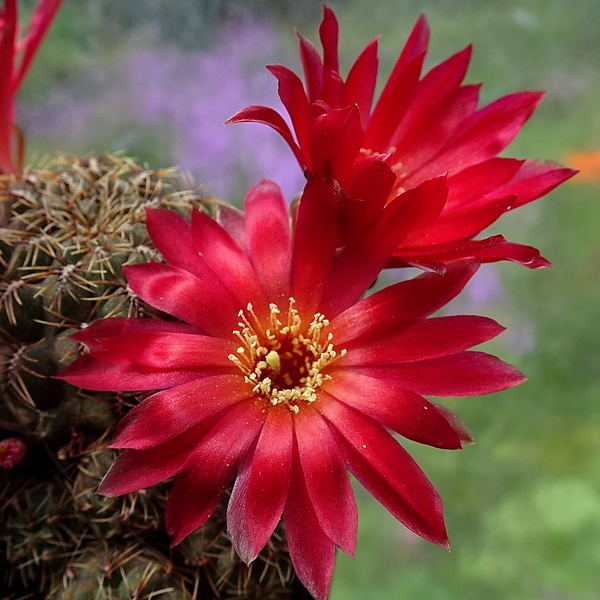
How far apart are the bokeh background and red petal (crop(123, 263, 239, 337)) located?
0.62m

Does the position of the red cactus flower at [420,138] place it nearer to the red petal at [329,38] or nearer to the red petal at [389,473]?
the red petal at [329,38]

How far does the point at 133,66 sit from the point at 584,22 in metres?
0.86

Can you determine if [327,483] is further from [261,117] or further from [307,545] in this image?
[261,117]

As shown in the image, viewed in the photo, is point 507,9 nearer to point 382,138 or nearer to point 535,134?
point 535,134

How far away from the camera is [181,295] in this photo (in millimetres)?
442

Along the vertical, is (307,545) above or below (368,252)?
below

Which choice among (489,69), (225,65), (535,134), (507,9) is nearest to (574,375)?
(535,134)

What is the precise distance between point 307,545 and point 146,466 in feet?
0.36

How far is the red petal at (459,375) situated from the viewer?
1.33 feet

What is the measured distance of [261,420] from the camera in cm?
43

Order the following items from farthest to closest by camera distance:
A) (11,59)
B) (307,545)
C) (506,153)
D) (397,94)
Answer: (506,153) → (11,59) → (397,94) → (307,545)

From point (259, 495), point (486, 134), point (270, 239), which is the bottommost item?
A: point (259, 495)

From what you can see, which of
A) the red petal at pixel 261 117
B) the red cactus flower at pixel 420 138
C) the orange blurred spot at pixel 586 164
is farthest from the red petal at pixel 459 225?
the orange blurred spot at pixel 586 164

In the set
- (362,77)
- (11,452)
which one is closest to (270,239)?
(362,77)
